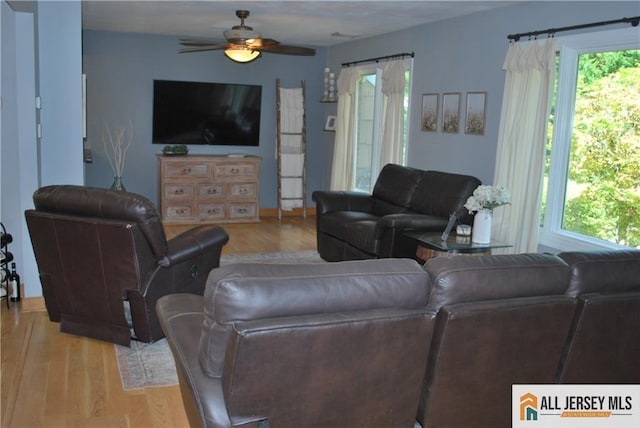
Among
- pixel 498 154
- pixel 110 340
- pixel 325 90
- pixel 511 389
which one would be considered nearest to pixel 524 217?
pixel 498 154

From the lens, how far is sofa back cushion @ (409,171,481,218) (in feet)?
17.5

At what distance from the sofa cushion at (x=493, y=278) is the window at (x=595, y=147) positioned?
2476 millimetres

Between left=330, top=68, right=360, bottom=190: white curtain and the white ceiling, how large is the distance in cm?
55

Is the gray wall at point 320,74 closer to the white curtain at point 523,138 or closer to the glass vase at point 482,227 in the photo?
the white curtain at point 523,138

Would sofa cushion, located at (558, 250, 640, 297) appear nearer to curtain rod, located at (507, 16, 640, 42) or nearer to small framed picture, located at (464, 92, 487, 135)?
curtain rod, located at (507, 16, 640, 42)

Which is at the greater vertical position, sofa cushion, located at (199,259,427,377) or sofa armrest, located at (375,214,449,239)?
sofa cushion, located at (199,259,427,377)

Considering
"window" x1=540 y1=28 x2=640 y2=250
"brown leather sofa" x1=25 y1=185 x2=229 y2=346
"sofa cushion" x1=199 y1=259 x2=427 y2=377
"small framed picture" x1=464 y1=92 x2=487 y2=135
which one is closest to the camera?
"sofa cushion" x1=199 y1=259 x2=427 y2=377

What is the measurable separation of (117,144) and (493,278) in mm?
6843

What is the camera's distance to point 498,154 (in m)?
5.30

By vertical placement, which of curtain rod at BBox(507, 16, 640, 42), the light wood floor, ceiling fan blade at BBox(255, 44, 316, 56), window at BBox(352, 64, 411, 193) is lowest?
the light wood floor

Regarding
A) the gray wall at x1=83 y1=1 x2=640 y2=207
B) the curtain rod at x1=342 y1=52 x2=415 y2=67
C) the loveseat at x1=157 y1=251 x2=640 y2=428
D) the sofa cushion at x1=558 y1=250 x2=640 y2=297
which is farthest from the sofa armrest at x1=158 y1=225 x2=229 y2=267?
the curtain rod at x1=342 y1=52 x2=415 y2=67

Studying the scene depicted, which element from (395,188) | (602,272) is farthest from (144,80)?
(602,272)

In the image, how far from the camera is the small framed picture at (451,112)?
19.9ft

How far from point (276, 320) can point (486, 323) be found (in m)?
0.77
